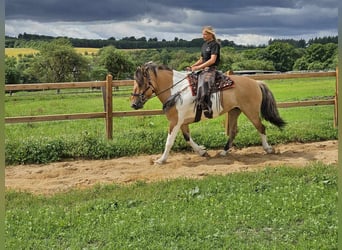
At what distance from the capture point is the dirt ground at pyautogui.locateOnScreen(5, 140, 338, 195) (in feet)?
19.4

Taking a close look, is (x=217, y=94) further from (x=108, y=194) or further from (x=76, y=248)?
(x=76, y=248)

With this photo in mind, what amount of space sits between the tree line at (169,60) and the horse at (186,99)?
85 cm

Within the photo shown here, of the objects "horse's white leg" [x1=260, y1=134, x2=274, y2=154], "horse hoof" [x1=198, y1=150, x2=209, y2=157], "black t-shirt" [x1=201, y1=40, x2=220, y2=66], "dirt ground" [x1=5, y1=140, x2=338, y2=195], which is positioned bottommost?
"dirt ground" [x1=5, y1=140, x2=338, y2=195]

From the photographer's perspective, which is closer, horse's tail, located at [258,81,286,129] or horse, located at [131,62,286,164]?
horse, located at [131,62,286,164]

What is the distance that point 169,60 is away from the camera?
30.5ft

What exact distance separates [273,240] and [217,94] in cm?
362

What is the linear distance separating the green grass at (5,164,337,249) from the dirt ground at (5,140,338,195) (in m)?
0.54

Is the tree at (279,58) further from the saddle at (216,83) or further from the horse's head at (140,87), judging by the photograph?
the horse's head at (140,87)

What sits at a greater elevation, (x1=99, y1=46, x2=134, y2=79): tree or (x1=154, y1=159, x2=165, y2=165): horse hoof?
(x1=99, y1=46, x2=134, y2=79): tree

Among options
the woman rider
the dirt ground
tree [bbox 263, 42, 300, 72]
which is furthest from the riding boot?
tree [bbox 263, 42, 300, 72]

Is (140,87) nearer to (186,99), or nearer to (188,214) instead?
(186,99)

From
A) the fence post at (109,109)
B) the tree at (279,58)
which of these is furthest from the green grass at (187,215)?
the tree at (279,58)

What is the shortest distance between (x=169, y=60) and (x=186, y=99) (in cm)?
268

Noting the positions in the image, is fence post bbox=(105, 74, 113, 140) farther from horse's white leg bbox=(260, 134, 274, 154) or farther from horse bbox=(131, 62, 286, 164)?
horse's white leg bbox=(260, 134, 274, 154)
